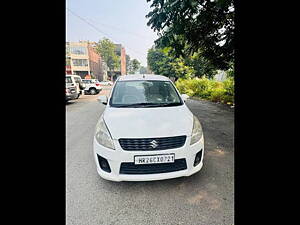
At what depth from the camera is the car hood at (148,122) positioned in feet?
7.31

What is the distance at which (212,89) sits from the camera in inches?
515

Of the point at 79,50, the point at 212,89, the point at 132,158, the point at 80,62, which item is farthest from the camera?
the point at 80,62

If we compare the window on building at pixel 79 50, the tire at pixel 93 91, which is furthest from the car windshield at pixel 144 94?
the window on building at pixel 79 50

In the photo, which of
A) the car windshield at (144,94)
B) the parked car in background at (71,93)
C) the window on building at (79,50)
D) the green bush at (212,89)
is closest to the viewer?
the car windshield at (144,94)

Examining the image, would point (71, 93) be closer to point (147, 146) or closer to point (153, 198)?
point (147, 146)

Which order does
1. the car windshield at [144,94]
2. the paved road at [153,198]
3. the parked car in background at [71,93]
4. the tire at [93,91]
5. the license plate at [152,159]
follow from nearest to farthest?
1. the paved road at [153,198]
2. the license plate at [152,159]
3. the car windshield at [144,94]
4. the parked car in background at [71,93]
5. the tire at [93,91]

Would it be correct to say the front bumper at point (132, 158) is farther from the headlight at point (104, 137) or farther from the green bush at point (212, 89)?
the green bush at point (212, 89)

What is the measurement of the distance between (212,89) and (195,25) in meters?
8.72

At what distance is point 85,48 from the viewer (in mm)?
47531

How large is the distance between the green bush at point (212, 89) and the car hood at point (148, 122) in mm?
7466

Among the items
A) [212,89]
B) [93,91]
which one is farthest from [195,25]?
[93,91]
